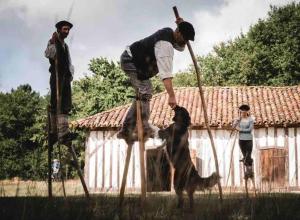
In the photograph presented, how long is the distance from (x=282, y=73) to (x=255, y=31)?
4.47 metres

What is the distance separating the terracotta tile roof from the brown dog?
13857 millimetres

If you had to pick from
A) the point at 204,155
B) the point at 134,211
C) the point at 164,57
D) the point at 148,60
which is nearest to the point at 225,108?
the point at 204,155

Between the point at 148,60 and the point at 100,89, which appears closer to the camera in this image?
the point at 148,60

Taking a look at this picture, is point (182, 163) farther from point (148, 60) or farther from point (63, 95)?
point (63, 95)

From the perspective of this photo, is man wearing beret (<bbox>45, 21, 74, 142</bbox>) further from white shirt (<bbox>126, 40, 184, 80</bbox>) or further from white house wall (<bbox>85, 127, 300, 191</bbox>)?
white house wall (<bbox>85, 127, 300, 191</bbox>)

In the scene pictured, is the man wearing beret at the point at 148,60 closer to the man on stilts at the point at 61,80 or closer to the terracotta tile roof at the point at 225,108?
the man on stilts at the point at 61,80

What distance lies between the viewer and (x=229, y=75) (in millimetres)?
37938

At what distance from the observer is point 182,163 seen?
217 inches

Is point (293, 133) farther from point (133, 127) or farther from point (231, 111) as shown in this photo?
point (133, 127)

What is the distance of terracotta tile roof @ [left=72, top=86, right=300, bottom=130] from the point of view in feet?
65.4

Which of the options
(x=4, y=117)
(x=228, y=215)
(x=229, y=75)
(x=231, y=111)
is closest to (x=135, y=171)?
(x=231, y=111)

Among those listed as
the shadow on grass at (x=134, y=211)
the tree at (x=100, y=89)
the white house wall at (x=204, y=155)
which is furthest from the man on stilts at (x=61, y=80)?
the tree at (x=100, y=89)

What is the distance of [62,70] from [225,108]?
17402mm

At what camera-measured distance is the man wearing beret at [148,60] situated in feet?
13.7
